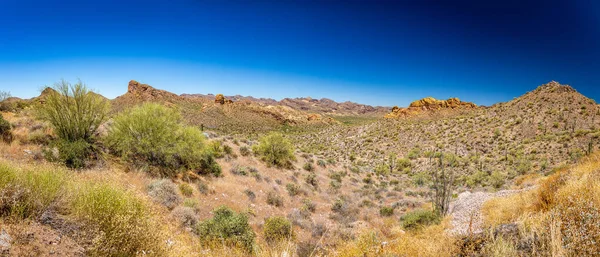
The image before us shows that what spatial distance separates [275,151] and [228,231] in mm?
15311

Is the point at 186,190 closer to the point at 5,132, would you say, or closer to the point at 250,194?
the point at 250,194

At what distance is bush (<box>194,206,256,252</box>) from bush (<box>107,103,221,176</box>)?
22.3 feet

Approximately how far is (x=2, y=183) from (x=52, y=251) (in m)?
1.58

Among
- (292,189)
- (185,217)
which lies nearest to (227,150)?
(292,189)

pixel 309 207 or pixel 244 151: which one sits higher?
pixel 244 151

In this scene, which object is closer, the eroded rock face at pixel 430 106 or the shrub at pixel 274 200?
the shrub at pixel 274 200

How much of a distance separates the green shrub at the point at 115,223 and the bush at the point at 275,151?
691 inches

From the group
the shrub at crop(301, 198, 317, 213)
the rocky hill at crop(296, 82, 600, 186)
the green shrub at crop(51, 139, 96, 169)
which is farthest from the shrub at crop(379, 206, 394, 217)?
the green shrub at crop(51, 139, 96, 169)

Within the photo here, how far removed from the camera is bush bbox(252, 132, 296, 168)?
22.3m

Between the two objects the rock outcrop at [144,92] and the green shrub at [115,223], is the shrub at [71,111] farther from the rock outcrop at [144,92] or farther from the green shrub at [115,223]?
the rock outcrop at [144,92]

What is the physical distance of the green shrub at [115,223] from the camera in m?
3.78

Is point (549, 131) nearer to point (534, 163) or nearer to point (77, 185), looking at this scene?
point (534, 163)

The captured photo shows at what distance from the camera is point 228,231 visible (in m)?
7.55

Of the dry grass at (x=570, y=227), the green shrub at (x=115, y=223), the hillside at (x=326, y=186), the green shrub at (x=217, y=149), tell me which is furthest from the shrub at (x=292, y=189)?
the dry grass at (x=570, y=227)
